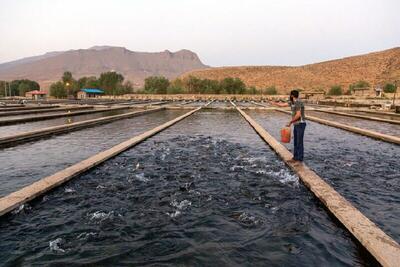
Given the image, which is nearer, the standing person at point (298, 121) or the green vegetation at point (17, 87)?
the standing person at point (298, 121)

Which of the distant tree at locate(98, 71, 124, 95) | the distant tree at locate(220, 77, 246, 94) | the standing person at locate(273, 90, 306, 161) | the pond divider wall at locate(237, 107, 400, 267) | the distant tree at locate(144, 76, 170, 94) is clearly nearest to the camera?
the pond divider wall at locate(237, 107, 400, 267)

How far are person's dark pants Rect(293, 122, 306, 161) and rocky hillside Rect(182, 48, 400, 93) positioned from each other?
104180mm

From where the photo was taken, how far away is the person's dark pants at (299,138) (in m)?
8.63

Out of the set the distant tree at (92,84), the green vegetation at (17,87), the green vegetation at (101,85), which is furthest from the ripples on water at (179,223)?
the green vegetation at (17,87)

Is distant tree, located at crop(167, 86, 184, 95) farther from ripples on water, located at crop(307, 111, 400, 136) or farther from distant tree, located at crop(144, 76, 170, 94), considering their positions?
ripples on water, located at crop(307, 111, 400, 136)

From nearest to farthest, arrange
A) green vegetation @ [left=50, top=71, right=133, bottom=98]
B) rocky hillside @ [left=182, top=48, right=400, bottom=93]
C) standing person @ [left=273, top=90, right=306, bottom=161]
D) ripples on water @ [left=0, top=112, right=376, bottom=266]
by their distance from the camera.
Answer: ripples on water @ [left=0, top=112, right=376, bottom=266]
standing person @ [left=273, top=90, right=306, bottom=161]
green vegetation @ [left=50, top=71, right=133, bottom=98]
rocky hillside @ [left=182, top=48, right=400, bottom=93]

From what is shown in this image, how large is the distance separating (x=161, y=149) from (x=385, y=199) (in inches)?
275

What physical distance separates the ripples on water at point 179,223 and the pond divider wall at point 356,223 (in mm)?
154

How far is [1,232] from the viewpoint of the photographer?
4.68 metres

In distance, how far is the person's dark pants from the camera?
8.63 meters

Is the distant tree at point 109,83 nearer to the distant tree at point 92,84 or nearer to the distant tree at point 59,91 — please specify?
the distant tree at point 92,84

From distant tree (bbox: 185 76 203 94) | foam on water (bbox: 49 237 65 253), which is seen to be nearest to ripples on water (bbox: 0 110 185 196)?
foam on water (bbox: 49 237 65 253)

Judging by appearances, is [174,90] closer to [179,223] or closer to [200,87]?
[200,87]

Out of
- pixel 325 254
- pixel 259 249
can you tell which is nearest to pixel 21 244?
pixel 259 249
